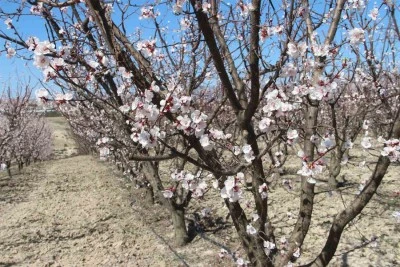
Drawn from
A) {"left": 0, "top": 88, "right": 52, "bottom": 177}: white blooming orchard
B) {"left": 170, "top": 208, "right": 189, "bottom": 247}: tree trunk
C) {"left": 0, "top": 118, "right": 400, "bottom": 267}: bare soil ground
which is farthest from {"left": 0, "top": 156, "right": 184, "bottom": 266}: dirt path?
{"left": 0, "top": 88, "right": 52, "bottom": 177}: white blooming orchard

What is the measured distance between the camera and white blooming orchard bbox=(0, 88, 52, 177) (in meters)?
14.6

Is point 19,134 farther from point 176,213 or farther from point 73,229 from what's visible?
point 176,213

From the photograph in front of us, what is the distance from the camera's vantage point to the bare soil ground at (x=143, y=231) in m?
5.25

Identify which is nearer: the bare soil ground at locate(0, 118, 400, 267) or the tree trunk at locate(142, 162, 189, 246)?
the bare soil ground at locate(0, 118, 400, 267)

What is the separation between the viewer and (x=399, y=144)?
233cm

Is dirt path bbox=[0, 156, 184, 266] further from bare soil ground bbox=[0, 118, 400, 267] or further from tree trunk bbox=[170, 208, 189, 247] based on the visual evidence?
tree trunk bbox=[170, 208, 189, 247]

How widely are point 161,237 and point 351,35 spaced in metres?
4.88

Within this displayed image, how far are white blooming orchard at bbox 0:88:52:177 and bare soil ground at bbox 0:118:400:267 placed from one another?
447 centimetres

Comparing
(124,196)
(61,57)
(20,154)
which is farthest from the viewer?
(20,154)

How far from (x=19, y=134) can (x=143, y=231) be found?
952cm

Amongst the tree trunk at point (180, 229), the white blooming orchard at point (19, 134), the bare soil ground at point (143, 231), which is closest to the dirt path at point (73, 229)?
the bare soil ground at point (143, 231)

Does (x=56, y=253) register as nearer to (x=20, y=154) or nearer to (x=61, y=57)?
(x=61, y=57)

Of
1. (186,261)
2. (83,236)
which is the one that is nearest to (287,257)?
(186,261)

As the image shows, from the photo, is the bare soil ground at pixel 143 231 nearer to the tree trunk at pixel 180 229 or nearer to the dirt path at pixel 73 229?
the dirt path at pixel 73 229
